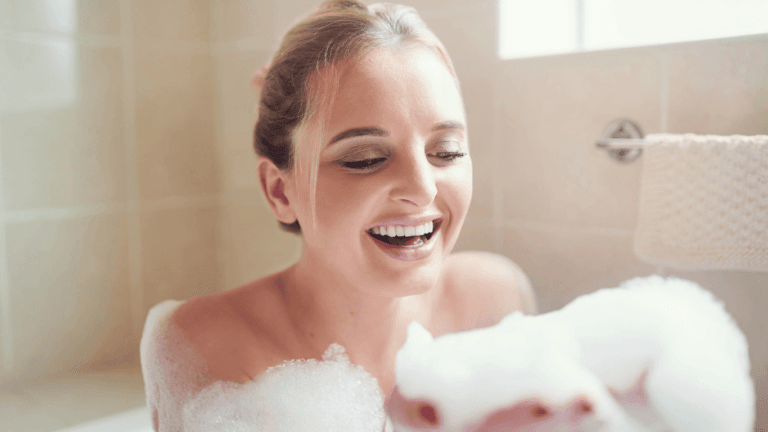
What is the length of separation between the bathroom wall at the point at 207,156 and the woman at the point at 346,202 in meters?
0.18

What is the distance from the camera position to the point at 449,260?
40.7 inches

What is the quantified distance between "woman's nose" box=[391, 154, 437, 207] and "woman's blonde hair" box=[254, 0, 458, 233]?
108mm

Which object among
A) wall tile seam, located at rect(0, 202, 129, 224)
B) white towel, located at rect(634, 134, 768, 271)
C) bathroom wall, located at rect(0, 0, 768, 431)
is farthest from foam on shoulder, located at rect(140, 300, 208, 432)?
white towel, located at rect(634, 134, 768, 271)

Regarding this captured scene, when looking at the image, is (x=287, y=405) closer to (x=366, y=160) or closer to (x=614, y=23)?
(x=366, y=160)

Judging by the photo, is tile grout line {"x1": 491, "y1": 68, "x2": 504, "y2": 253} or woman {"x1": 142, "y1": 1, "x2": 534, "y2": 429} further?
tile grout line {"x1": 491, "y1": 68, "x2": 504, "y2": 253}

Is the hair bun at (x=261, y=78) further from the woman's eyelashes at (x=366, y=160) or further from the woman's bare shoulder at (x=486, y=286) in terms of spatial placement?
the woman's bare shoulder at (x=486, y=286)

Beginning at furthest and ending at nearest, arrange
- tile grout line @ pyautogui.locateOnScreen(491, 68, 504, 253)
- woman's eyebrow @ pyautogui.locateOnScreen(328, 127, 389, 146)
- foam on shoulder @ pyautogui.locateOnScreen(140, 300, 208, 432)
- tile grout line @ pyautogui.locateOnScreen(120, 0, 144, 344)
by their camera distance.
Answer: tile grout line @ pyautogui.locateOnScreen(120, 0, 144, 344)
tile grout line @ pyautogui.locateOnScreen(491, 68, 504, 253)
foam on shoulder @ pyautogui.locateOnScreen(140, 300, 208, 432)
woman's eyebrow @ pyautogui.locateOnScreen(328, 127, 389, 146)

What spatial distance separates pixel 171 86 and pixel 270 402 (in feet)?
2.87

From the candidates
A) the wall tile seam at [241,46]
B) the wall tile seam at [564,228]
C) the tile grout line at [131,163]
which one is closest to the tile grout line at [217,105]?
the wall tile seam at [241,46]

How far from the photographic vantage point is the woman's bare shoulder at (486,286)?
1020mm

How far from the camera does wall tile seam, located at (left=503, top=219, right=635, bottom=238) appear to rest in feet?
3.30

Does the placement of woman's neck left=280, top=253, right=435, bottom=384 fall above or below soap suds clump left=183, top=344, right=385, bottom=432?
above

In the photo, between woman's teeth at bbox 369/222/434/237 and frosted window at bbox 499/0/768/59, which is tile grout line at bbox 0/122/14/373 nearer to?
woman's teeth at bbox 369/222/434/237

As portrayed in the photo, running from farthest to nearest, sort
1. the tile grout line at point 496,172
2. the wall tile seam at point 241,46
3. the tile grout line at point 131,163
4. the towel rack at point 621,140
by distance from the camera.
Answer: the tile grout line at point 131,163 < the wall tile seam at point 241,46 < the tile grout line at point 496,172 < the towel rack at point 621,140
